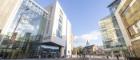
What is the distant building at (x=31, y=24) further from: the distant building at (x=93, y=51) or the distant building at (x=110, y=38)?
the distant building at (x=93, y=51)

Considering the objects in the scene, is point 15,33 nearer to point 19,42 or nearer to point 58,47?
point 19,42

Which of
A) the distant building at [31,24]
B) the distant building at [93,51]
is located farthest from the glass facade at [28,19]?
the distant building at [93,51]

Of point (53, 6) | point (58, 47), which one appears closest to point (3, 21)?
point (53, 6)

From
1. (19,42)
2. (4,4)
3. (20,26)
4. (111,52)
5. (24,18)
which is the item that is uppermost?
(4,4)

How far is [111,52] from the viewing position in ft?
159

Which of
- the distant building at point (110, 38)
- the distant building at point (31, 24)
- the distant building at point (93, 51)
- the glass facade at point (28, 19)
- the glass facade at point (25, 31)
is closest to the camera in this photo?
the glass facade at point (25, 31)

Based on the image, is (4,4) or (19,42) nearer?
(19,42)

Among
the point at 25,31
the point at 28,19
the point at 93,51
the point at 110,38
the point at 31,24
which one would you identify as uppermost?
the point at 28,19

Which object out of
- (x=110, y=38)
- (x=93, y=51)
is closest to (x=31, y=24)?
(x=110, y=38)

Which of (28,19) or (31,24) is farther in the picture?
(31,24)

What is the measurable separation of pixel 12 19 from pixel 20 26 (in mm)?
3167

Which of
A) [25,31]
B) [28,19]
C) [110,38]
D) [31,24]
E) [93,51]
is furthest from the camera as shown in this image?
[93,51]

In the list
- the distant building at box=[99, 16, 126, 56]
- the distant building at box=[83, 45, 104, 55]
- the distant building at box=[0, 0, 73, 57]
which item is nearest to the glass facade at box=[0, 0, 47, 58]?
the distant building at box=[0, 0, 73, 57]

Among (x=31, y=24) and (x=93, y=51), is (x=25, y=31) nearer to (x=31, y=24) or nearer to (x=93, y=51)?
(x=31, y=24)
